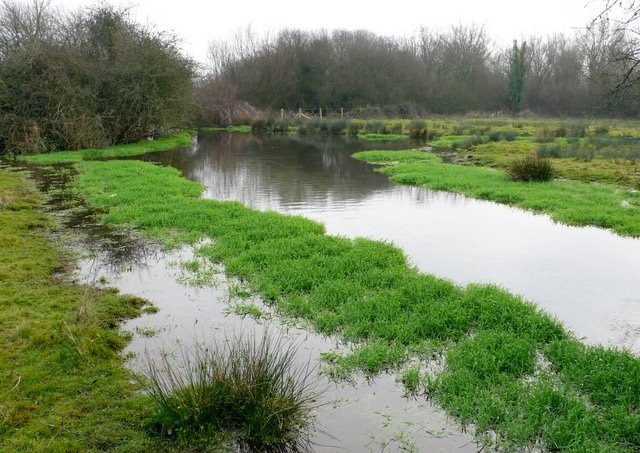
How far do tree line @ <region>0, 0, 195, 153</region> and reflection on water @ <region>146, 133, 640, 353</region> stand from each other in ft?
29.0

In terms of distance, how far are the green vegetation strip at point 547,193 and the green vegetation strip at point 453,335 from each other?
18.5 feet

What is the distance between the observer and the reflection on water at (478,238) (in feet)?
24.0

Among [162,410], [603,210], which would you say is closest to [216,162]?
[603,210]

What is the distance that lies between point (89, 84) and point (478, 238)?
22443 mm

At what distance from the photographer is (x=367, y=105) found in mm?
54969

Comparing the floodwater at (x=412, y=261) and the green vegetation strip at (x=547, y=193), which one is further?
the green vegetation strip at (x=547, y=193)

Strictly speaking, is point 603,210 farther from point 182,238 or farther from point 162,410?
point 162,410

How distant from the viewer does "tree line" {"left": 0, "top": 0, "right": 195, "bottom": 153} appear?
966 inches

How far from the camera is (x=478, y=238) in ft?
34.8

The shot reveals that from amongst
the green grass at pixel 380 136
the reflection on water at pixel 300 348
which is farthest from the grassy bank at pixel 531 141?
the reflection on water at pixel 300 348

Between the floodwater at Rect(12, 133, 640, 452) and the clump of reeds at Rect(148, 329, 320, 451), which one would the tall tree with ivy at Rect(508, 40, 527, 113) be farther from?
the clump of reeds at Rect(148, 329, 320, 451)

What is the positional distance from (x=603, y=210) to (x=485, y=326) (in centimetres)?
798

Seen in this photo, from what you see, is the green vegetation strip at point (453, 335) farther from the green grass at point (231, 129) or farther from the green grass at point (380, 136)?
the green grass at point (231, 129)

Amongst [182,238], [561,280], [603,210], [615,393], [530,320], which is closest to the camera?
[615,393]
